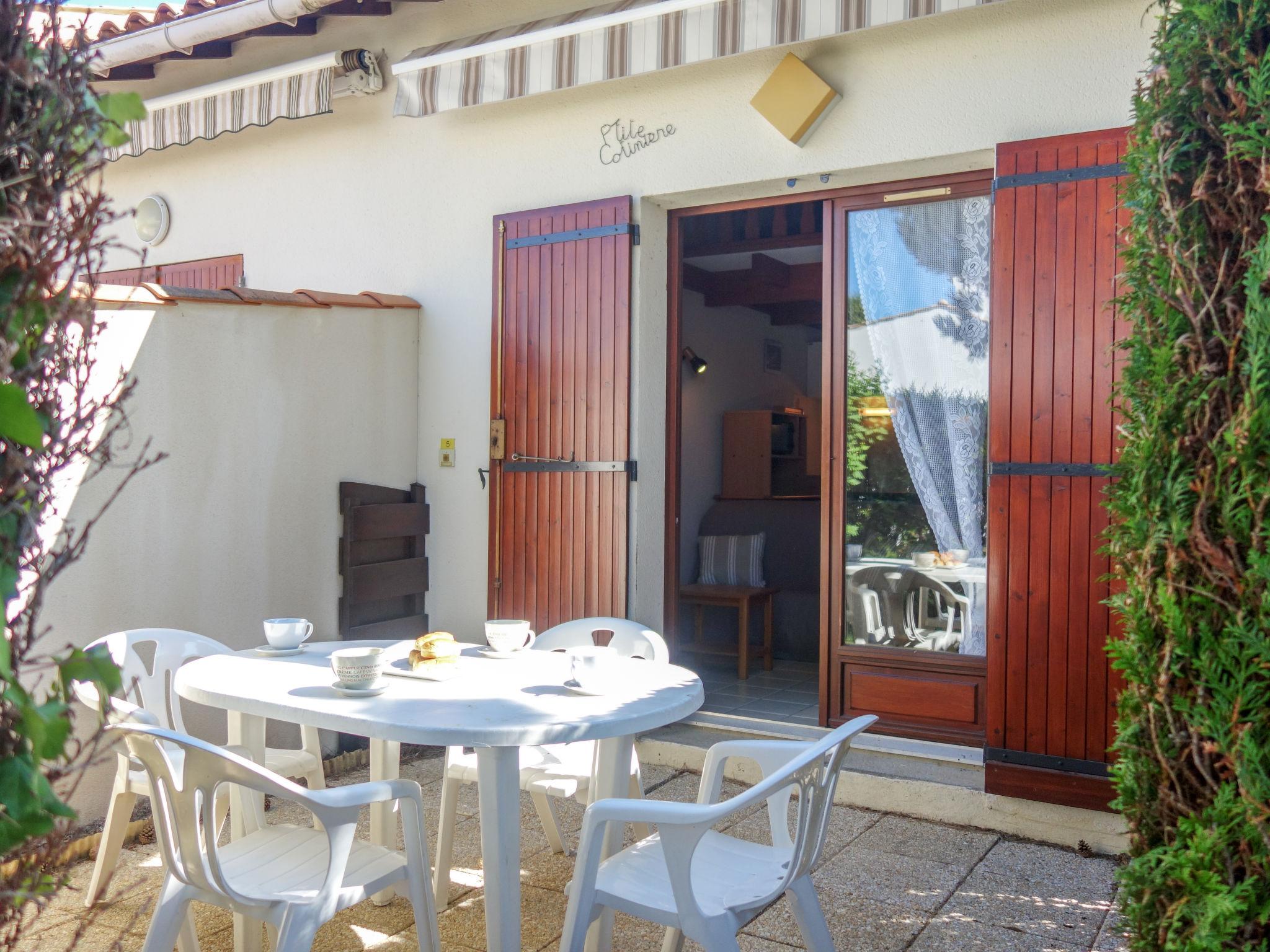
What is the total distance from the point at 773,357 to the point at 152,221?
5.00m

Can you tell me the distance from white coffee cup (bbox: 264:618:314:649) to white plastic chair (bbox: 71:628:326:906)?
0.27m

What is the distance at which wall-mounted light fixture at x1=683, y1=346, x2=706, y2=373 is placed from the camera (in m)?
7.71

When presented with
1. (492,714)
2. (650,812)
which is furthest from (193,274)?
(650,812)

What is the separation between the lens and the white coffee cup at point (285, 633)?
302cm

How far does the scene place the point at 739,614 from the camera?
6.32m

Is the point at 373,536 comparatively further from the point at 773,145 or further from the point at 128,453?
the point at 773,145

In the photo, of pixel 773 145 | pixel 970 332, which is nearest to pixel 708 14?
pixel 773 145

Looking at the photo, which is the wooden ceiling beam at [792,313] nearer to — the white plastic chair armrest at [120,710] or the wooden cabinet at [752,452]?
the wooden cabinet at [752,452]

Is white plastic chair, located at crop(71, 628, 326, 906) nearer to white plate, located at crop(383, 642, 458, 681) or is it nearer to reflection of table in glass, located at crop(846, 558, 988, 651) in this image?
white plate, located at crop(383, 642, 458, 681)

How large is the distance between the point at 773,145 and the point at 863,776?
2.60 metres

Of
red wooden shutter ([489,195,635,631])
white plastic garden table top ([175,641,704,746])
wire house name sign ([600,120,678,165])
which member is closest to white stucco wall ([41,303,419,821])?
red wooden shutter ([489,195,635,631])

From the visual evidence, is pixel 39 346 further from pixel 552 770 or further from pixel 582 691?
pixel 552 770

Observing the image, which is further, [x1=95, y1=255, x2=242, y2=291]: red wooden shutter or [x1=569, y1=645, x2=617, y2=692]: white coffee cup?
[x1=95, y1=255, x2=242, y2=291]: red wooden shutter

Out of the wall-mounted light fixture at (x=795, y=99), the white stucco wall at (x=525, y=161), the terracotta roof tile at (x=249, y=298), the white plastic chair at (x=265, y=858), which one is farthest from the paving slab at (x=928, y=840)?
the terracotta roof tile at (x=249, y=298)
